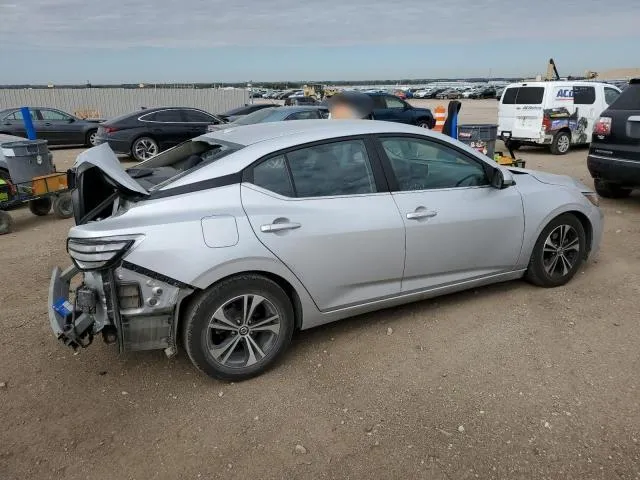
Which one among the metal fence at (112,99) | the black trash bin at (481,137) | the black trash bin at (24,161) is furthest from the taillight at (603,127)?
the metal fence at (112,99)

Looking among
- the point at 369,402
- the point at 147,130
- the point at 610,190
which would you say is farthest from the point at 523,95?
the point at 369,402

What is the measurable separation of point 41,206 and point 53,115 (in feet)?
31.0

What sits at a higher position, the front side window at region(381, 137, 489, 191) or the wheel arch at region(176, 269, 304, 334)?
the front side window at region(381, 137, 489, 191)

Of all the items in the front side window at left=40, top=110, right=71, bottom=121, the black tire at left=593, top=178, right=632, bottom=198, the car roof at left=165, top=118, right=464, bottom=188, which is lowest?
the black tire at left=593, top=178, right=632, bottom=198

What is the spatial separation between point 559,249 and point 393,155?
183cm

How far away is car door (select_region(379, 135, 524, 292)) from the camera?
3.67 meters

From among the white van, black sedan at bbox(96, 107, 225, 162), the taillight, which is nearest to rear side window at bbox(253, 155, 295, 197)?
the taillight

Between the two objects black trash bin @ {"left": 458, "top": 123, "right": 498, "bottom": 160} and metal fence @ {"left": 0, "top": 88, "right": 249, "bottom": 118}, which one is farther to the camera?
metal fence @ {"left": 0, "top": 88, "right": 249, "bottom": 118}

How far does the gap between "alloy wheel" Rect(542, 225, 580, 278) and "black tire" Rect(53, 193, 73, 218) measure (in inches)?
258

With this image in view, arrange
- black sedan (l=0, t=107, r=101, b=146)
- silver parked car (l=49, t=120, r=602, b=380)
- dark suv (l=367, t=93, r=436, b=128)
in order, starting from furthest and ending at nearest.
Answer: dark suv (l=367, t=93, r=436, b=128) → black sedan (l=0, t=107, r=101, b=146) → silver parked car (l=49, t=120, r=602, b=380)

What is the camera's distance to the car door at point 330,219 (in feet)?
10.5

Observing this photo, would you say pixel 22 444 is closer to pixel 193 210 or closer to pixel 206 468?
pixel 206 468

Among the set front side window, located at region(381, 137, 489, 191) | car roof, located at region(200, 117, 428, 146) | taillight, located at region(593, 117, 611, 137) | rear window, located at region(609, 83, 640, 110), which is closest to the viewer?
car roof, located at region(200, 117, 428, 146)

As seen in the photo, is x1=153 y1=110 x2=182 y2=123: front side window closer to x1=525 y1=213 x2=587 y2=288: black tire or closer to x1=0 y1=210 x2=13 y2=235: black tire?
x1=0 y1=210 x2=13 y2=235: black tire
